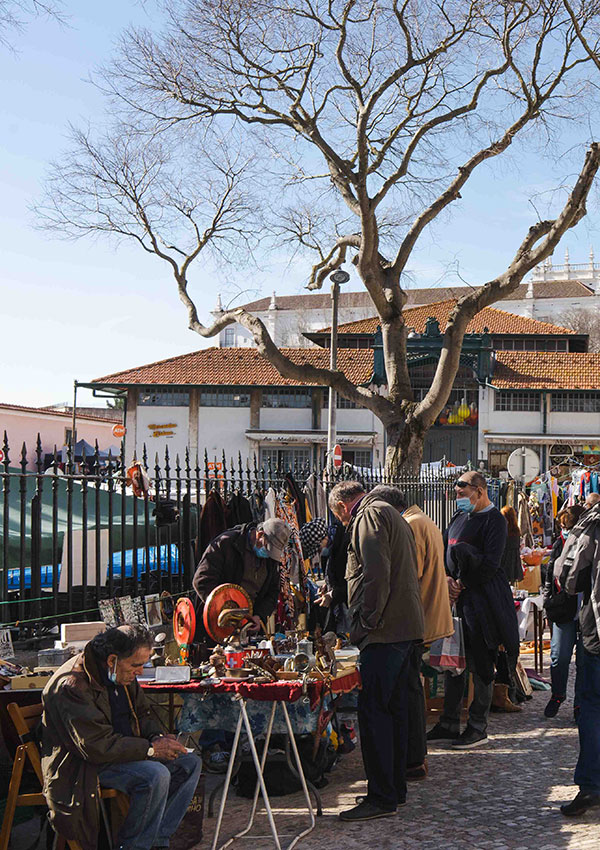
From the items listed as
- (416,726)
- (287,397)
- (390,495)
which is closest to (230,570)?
(390,495)

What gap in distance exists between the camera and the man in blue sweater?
23.4 ft

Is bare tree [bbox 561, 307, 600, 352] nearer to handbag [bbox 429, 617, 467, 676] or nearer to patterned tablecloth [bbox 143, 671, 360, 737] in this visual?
handbag [bbox 429, 617, 467, 676]

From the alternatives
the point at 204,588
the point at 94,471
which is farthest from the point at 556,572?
the point at 94,471

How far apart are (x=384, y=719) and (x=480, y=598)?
1888 mm

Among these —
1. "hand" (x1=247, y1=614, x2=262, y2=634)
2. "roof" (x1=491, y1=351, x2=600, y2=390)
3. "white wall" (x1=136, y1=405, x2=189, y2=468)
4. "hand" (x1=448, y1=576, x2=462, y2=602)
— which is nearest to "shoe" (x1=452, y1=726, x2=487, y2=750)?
"hand" (x1=448, y1=576, x2=462, y2=602)

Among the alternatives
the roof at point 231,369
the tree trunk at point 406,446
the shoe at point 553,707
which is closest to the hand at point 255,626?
the shoe at point 553,707

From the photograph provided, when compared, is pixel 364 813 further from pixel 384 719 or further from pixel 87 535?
pixel 87 535

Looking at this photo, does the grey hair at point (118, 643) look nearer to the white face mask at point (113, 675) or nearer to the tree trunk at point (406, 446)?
the white face mask at point (113, 675)

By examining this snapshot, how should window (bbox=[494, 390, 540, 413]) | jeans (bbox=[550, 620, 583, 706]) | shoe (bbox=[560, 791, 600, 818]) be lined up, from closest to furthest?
shoe (bbox=[560, 791, 600, 818])
jeans (bbox=[550, 620, 583, 706])
window (bbox=[494, 390, 540, 413])

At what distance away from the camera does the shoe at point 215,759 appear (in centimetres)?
637

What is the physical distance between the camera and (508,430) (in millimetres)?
36969

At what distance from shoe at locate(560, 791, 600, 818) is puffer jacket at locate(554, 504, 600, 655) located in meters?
0.88

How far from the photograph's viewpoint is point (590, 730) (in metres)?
5.43

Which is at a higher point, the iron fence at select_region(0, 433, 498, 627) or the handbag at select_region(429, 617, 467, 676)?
the iron fence at select_region(0, 433, 498, 627)
